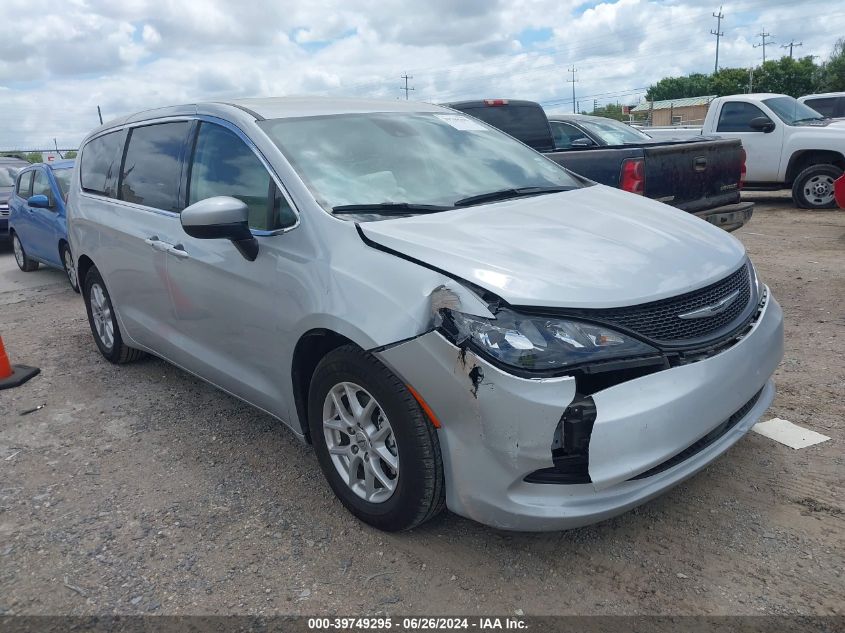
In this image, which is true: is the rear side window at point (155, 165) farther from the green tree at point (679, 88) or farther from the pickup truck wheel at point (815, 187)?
the green tree at point (679, 88)

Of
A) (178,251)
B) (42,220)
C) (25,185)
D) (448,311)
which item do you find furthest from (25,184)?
(448,311)

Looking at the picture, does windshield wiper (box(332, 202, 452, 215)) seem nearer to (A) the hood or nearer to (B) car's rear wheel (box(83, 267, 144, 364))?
(A) the hood

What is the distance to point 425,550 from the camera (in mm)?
2832

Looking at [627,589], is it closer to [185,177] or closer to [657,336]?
[657,336]

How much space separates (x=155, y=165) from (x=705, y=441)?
336cm

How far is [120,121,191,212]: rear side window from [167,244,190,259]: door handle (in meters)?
0.23

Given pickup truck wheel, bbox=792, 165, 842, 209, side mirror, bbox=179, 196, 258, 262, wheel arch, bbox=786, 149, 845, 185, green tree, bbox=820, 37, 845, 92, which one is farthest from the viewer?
green tree, bbox=820, 37, 845, 92

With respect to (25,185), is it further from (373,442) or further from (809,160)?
(809,160)

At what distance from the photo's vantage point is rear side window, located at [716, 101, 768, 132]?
11.8 m

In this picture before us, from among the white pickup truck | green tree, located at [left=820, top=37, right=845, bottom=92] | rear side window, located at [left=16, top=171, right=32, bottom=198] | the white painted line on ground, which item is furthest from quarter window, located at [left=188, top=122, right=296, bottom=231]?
green tree, located at [left=820, top=37, right=845, bottom=92]

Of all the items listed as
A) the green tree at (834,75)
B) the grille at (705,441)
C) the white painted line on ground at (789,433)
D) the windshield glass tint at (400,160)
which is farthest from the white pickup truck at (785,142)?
the green tree at (834,75)

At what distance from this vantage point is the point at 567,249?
273 centimetres

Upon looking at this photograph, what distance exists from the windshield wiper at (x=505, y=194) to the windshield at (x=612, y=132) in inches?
243

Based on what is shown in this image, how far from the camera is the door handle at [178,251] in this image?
3.71 m
